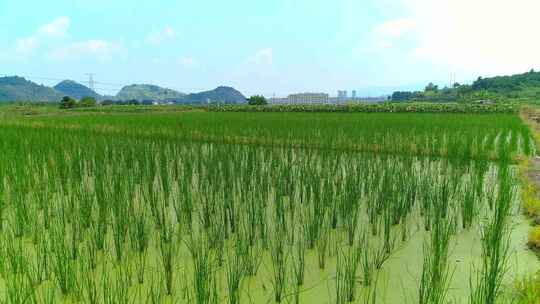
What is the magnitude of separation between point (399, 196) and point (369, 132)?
20.8ft

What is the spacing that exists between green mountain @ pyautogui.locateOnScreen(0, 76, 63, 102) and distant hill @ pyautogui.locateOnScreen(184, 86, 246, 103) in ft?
129

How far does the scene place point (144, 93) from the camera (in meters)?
147

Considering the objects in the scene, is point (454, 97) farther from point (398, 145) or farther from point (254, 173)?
point (254, 173)

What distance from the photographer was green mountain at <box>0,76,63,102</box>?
8706 cm

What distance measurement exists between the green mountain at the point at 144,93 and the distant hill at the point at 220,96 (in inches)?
→ 554

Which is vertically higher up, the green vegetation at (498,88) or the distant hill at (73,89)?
the distant hill at (73,89)

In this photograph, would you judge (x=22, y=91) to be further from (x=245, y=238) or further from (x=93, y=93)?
(x=245, y=238)

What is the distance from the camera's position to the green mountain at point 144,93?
450 ft

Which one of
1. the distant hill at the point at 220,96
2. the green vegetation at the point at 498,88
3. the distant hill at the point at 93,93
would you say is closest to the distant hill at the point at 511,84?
the green vegetation at the point at 498,88

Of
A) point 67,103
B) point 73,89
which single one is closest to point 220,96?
point 73,89

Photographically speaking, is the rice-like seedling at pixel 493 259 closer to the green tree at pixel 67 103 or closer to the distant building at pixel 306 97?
the green tree at pixel 67 103

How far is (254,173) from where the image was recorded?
18.2 ft

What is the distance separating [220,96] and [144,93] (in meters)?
39.6

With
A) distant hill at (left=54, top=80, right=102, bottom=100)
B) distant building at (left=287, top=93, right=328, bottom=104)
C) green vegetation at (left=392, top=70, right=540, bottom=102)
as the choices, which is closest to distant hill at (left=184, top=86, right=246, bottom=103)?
distant building at (left=287, top=93, right=328, bottom=104)
